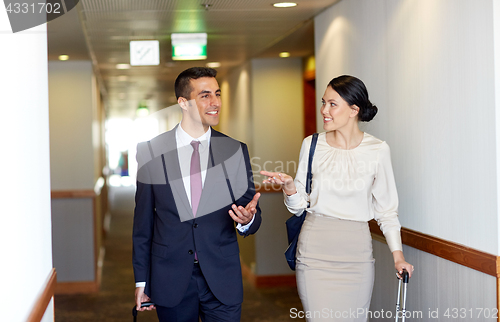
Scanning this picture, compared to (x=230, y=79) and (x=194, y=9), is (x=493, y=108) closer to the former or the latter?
(x=194, y=9)

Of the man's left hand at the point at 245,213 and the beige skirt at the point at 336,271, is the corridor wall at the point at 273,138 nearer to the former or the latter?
the beige skirt at the point at 336,271

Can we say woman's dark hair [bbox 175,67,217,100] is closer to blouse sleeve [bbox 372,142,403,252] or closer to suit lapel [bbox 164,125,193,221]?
suit lapel [bbox 164,125,193,221]

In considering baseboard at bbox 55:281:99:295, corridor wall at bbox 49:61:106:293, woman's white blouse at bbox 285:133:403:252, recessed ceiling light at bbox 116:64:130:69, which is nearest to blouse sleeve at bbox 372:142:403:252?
woman's white blouse at bbox 285:133:403:252

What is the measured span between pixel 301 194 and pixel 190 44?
342 centimetres

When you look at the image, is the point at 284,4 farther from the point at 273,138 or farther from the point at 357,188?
the point at 273,138

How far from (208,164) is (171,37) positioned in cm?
352

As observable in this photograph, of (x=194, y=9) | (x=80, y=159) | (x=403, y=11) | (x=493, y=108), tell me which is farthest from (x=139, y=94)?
(x=493, y=108)

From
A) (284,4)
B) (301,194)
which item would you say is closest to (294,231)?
(301,194)

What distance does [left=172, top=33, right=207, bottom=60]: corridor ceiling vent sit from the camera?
234 inches

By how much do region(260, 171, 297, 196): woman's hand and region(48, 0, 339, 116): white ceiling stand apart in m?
2.27

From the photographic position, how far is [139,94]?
1338cm

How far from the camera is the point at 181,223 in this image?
110 inches

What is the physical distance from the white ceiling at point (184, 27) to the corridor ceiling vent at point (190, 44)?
0.41 feet

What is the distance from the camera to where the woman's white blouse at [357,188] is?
118 inches
